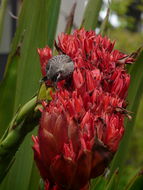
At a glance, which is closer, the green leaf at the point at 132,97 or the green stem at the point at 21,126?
the green stem at the point at 21,126

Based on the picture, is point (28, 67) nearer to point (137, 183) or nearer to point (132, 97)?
point (132, 97)

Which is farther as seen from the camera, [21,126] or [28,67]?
[28,67]

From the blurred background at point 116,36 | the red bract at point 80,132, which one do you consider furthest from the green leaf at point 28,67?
the red bract at point 80,132

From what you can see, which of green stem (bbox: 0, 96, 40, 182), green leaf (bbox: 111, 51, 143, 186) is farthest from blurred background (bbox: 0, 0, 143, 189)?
green stem (bbox: 0, 96, 40, 182)

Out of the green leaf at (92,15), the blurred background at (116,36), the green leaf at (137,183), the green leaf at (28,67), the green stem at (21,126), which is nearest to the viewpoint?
the green stem at (21,126)

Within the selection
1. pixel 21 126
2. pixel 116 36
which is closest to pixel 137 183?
pixel 21 126

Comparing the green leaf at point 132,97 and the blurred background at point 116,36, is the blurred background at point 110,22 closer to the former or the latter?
the blurred background at point 116,36

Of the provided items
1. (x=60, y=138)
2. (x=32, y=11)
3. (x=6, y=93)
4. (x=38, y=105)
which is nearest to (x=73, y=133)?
(x=60, y=138)

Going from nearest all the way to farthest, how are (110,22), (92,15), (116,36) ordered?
(92,15), (110,22), (116,36)

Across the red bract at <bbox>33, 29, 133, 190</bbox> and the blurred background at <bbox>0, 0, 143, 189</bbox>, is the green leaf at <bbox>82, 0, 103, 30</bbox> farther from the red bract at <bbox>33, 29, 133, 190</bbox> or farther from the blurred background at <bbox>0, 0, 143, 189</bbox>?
the red bract at <bbox>33, 29, 133, 190</bbox>
